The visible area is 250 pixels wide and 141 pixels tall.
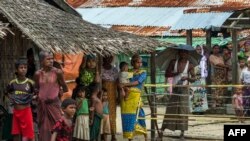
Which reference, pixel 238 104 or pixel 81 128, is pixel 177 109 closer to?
pixel 238 104

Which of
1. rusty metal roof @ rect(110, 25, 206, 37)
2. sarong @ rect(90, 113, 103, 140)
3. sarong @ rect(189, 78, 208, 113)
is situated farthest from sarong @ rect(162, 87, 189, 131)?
rusty metal roof @ rect(110, 25, 206, 37)

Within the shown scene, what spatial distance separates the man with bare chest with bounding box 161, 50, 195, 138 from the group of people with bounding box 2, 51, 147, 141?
0.77m

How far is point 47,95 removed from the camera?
10641 mm

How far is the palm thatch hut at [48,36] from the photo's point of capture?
433 inches

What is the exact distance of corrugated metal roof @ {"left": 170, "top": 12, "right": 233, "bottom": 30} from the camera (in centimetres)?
1795

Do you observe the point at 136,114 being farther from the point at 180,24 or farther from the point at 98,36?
the point at 180,24

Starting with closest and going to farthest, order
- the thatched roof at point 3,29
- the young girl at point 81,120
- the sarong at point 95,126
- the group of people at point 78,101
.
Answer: the thatched roof at point 3,29 → the group of people at point 78,101 → the young girl at point 81,120 → the sarong at point 95,126

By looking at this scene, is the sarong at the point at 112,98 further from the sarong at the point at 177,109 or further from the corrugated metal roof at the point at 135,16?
the corrugated metal roof at the point at 135,16

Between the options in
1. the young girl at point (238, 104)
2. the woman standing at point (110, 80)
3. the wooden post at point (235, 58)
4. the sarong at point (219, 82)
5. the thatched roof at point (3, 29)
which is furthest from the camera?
the sarong at point (219, 82)

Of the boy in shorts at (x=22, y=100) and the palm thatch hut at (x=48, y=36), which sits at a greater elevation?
the palm thatch hut at (x=48, y=36)

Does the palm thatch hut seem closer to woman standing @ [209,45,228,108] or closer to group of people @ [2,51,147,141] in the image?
group of people @ [2,51,147,141]

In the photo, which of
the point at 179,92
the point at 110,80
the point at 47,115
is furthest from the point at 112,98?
the point at 47,115

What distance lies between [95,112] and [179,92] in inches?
82.7

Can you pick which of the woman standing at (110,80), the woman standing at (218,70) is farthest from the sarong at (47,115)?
the woman standing at (218,70)
